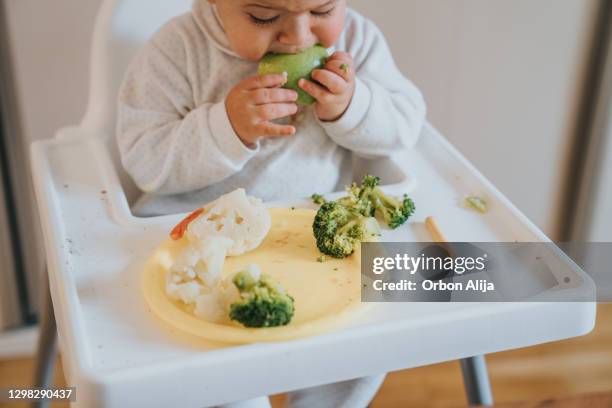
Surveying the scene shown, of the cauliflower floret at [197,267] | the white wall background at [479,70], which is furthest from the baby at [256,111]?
the white wall background at [479,70]

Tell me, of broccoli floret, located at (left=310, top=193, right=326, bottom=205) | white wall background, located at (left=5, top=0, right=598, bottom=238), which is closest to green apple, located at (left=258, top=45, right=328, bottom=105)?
broccoli floret, located at (left=310, top=193, right=326, bottom=205)

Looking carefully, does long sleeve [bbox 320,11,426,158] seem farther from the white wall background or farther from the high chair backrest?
the white wall background

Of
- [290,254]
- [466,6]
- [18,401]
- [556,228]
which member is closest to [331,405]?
[290,254]

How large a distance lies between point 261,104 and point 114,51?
0.32 meters

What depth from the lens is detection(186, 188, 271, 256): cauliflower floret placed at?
73 centimetres

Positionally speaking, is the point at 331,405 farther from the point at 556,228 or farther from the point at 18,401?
the point at 556,228

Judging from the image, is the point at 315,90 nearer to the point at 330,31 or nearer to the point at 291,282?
the point at 330,31

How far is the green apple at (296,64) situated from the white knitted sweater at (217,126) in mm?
69

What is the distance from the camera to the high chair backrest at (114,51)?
1021 millimetres

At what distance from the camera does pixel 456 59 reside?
1.51 m

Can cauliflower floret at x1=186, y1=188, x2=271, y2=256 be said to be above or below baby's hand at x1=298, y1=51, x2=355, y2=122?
below

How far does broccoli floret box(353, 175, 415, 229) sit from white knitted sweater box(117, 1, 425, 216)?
12 centimetres

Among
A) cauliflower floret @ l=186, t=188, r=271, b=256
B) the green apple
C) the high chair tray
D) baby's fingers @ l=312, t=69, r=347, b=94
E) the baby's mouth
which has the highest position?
the baby's mouth

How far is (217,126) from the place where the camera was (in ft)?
2.83
